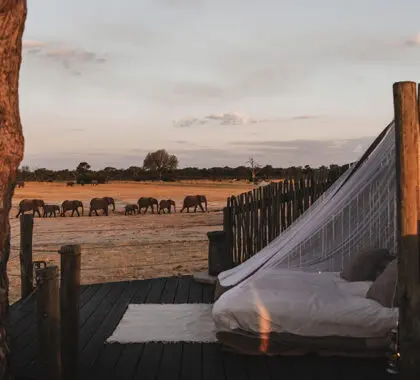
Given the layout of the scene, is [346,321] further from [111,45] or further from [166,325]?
[111,45]

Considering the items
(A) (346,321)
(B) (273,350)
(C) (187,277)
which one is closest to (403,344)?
(A) (346,321)

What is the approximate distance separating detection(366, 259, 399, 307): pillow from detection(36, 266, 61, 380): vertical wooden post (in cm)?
251

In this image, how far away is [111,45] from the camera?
8391 mm

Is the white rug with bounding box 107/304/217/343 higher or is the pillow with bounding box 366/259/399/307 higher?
the pillow with bounding box 366/259/399/307

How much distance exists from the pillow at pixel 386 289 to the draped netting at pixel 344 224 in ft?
2.77

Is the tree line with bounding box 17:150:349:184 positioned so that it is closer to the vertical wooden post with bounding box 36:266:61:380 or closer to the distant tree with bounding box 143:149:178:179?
the distant tree with bounding box 143:149:178:179

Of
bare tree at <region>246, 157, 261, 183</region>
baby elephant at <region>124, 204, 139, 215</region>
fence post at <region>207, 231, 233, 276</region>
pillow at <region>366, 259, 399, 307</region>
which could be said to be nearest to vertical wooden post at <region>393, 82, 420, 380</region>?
pillow at <region>366, 259, 399, 307</region>

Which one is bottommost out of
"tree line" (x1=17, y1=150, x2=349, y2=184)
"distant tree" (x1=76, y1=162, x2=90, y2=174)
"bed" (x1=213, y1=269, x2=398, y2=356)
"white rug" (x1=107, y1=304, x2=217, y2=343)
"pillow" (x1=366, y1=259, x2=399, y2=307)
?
"white rug" (x1=107, y1=304, x2=217, y2=343)

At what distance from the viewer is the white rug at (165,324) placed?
4613mm

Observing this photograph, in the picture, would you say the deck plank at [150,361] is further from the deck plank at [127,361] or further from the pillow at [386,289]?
the pillow at [386,289]

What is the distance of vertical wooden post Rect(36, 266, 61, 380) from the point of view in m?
3.38

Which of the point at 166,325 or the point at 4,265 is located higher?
the point at 4,265

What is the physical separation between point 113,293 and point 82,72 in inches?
185

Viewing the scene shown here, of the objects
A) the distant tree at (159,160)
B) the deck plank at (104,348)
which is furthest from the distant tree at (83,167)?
the deck plank at (104,348)
